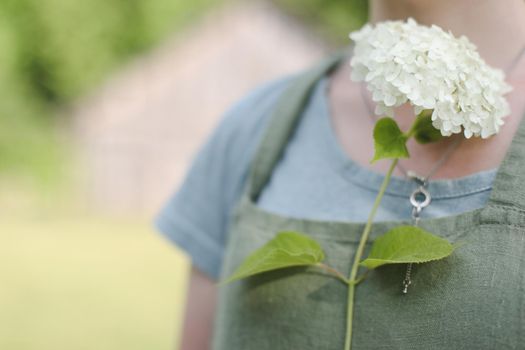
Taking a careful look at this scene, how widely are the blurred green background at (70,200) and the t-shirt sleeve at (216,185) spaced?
3.16 m

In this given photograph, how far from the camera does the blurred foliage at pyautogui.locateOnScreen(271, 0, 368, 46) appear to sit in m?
9.81

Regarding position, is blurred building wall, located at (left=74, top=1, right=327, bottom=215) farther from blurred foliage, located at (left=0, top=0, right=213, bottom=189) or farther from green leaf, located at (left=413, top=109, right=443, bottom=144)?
green leaf, located at (left=413, top=109, right=443, bottom=144)

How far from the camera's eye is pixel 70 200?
24.7ft

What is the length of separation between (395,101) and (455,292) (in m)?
0.23

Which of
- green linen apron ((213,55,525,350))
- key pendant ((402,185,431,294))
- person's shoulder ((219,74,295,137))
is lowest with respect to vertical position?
green linen apron ((213,55,525,350))

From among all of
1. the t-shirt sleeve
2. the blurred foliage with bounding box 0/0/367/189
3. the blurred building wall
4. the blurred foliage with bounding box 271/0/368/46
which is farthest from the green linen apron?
the blurred foliage with bounding box 271/0/368/46

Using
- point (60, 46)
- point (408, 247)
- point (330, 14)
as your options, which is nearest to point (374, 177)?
point (408, 247)

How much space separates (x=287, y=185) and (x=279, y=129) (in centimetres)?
10

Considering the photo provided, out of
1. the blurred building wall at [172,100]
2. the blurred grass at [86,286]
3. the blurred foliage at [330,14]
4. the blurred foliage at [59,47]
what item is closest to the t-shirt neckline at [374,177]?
the blurred grass at [86,286]

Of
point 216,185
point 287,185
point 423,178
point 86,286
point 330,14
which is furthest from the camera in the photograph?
point 330,14

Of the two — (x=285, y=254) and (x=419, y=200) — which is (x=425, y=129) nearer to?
(x=419, y=200)

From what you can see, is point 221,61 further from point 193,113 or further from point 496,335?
point 496,335

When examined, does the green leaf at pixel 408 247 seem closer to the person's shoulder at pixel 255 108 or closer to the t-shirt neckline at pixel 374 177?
the t-shirt neckline at pixel 374 177

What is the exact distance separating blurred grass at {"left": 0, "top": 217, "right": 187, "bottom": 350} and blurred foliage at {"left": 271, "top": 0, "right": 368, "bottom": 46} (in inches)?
162
